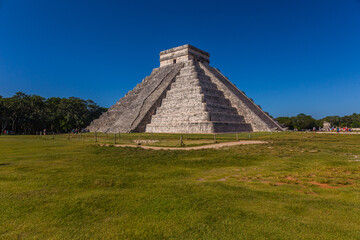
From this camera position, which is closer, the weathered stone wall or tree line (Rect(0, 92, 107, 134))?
the weathered stone wall

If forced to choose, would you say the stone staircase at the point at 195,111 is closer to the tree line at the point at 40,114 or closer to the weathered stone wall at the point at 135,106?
the weathered stone wall at the point at 135,106

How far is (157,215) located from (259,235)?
4.56ft

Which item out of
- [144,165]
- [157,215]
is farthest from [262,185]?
[144,165]

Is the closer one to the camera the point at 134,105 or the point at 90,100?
the point at 134,105

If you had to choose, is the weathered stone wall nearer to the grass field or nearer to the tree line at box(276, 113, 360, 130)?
the grass field

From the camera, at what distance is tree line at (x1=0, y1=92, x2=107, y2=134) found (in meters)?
42.3

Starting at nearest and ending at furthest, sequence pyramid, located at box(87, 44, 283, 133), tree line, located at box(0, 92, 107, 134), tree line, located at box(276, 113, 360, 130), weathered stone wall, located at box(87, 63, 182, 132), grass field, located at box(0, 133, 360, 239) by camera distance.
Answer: grass field, located at box(0, 133, 360, 239) < pyramid, located at box(87, 44, 283, 133) < weathered stone wall, located at box(87, 63, 182, 132) < tree line, located at box(0, 92, 107, 134) < tree line, located at box(276, 113, 360, 130)

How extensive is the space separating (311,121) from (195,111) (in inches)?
1992

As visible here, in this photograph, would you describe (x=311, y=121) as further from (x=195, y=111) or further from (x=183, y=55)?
(x=195, y=111)

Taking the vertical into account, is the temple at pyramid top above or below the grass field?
above

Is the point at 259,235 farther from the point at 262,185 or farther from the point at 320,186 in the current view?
the point at 320,186

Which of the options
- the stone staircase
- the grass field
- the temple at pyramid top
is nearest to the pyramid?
the stone staircase

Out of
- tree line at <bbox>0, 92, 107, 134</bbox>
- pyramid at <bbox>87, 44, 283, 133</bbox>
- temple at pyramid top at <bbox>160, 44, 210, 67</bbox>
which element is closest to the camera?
pyramid at <bbox>87, 44, 283, 133</bbox>

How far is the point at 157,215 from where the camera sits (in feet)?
10.7
